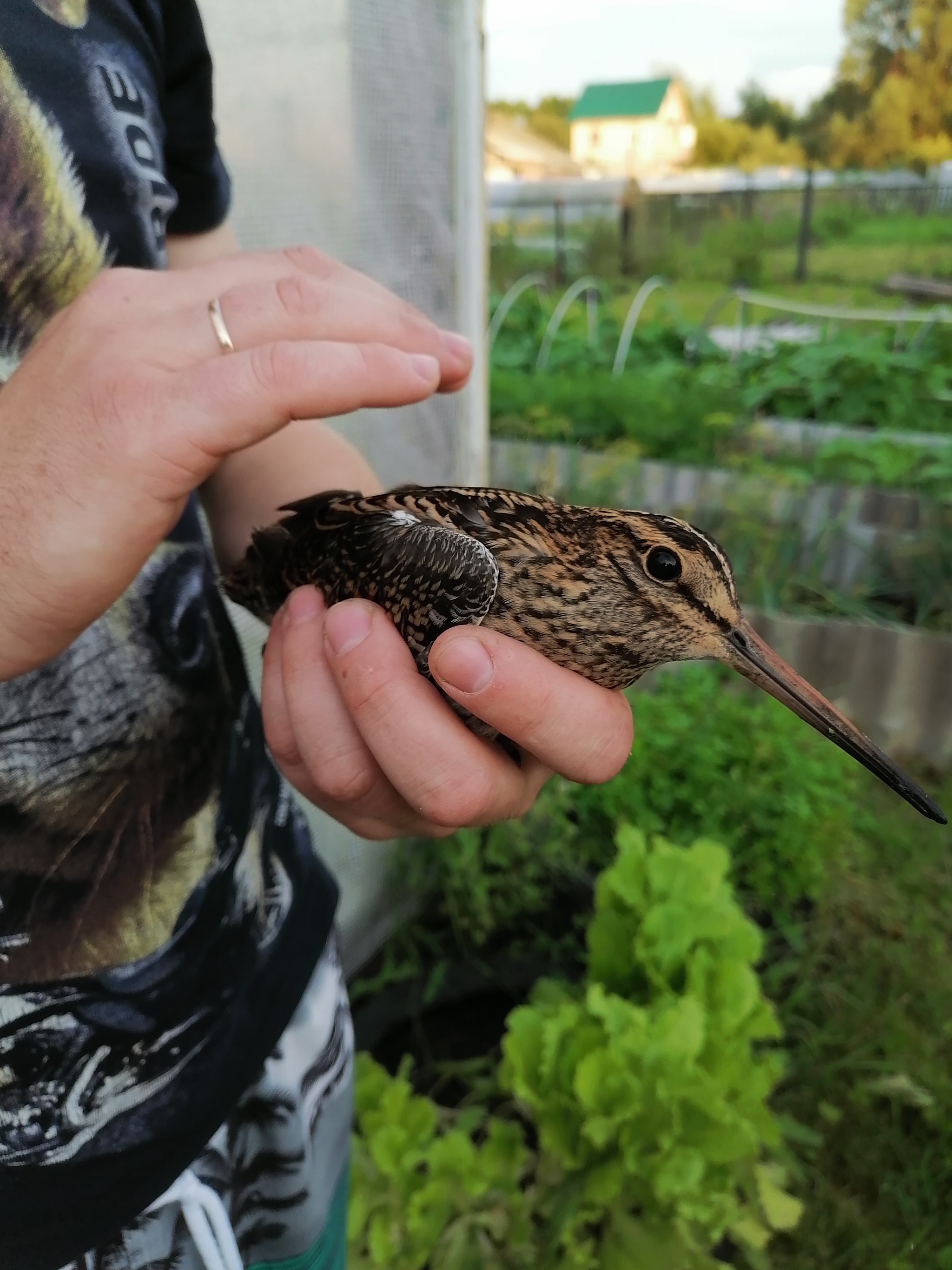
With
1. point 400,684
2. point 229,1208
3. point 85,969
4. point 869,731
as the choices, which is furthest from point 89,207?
point 869,731

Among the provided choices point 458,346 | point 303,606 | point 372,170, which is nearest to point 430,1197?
point 303,606

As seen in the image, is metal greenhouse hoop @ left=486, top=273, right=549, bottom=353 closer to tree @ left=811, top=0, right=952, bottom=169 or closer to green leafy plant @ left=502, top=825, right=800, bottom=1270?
tree @ left=811, top=0, right=952, bottom=169

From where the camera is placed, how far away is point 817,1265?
64.1 inches

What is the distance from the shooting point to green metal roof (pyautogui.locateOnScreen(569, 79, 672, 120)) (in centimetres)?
545

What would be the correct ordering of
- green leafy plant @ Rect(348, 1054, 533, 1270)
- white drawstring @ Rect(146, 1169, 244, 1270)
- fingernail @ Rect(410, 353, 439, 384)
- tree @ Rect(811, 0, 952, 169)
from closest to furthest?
fingernail @ Rect(410, 353, 439, 384), white drawstring @ Rect(146, 1169, 244, 1270), green leafy plant @ Rect(348, 1054, 533, 1270), tree @ Rect(811, 0, 952, 169)

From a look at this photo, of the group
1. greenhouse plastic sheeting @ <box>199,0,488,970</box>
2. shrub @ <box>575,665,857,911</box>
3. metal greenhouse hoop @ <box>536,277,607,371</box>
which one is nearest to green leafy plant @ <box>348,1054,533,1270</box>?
greenhouse plastic sheeting @ <box>199,0,488,970</box>

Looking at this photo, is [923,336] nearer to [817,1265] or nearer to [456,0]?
[456,0]

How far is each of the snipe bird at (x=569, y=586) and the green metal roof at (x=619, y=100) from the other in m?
5.51

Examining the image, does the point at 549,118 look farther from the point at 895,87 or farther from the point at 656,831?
the point at 656,831

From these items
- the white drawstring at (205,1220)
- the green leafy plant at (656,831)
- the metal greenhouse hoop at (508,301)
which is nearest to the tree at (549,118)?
the metal greenhouse hoop at (508,301)

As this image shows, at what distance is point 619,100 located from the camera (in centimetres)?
567

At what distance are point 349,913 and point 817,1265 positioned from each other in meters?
1.34

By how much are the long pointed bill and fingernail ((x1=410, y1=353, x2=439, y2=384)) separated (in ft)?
1.33

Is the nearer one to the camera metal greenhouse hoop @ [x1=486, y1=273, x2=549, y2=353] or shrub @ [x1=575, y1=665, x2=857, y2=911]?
shrub @ [x1=575, y1=665, x2=857, y2=911]
